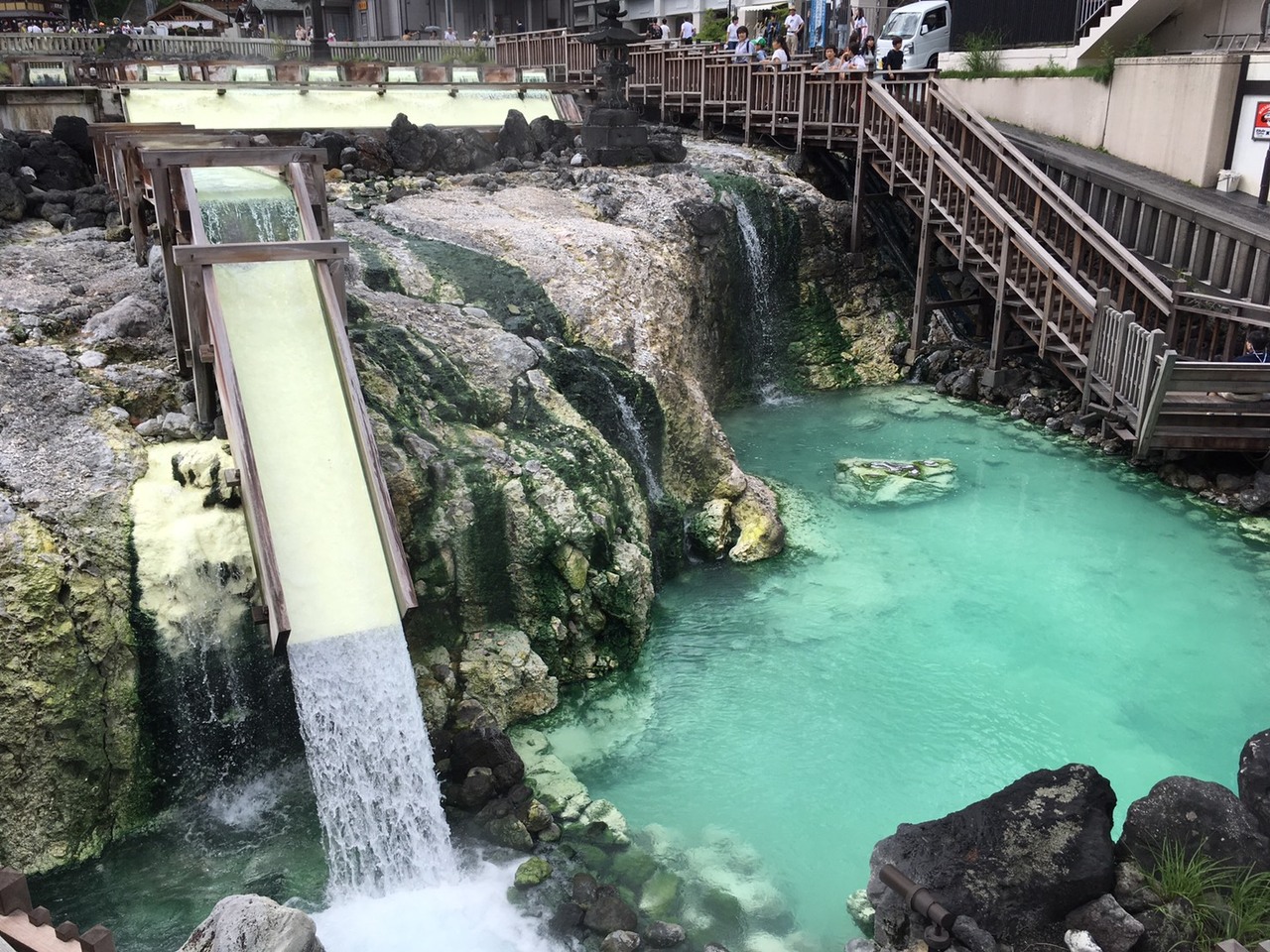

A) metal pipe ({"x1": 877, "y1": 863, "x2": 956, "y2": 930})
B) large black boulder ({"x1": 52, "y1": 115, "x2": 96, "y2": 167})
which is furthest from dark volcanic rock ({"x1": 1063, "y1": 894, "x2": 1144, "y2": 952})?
large black boulder ({"x1": 52, "y1": 115, "x2": 96, "y2": 167})

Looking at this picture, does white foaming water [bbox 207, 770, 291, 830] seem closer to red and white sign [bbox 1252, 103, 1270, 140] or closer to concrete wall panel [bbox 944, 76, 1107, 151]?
red and white sign [bbox 1252, 103, 1270, 140]

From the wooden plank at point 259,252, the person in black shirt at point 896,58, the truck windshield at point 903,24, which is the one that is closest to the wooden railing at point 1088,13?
the person in black shirt at point 896,58

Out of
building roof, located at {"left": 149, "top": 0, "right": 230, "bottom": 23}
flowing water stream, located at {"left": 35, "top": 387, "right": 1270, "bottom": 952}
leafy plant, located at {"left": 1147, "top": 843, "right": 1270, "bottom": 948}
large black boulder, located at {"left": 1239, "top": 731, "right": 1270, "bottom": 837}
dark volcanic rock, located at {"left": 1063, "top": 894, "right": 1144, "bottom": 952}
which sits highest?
building roof, located at {"left": 149, "top": 0, "right": 230, "bottom": 23}

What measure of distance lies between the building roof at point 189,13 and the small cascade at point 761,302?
93.8 feet

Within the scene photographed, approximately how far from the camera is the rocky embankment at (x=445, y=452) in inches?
306

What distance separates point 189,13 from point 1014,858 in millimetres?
42436

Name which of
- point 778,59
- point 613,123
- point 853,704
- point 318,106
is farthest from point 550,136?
point 853,704

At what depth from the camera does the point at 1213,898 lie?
6.37 metres

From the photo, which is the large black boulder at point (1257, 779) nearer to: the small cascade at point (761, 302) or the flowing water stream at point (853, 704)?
the flowing water stream at point (853, 704)

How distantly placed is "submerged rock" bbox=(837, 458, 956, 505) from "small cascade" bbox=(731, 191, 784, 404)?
11.2ft

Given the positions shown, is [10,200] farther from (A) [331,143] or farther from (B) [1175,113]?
(B) [1175,113]

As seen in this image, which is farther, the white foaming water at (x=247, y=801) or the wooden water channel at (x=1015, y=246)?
the wooden water channel at (x=1015, y=246)

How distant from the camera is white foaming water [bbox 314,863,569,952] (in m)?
7.23

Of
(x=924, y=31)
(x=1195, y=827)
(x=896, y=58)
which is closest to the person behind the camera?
(x=1195, y=827)
